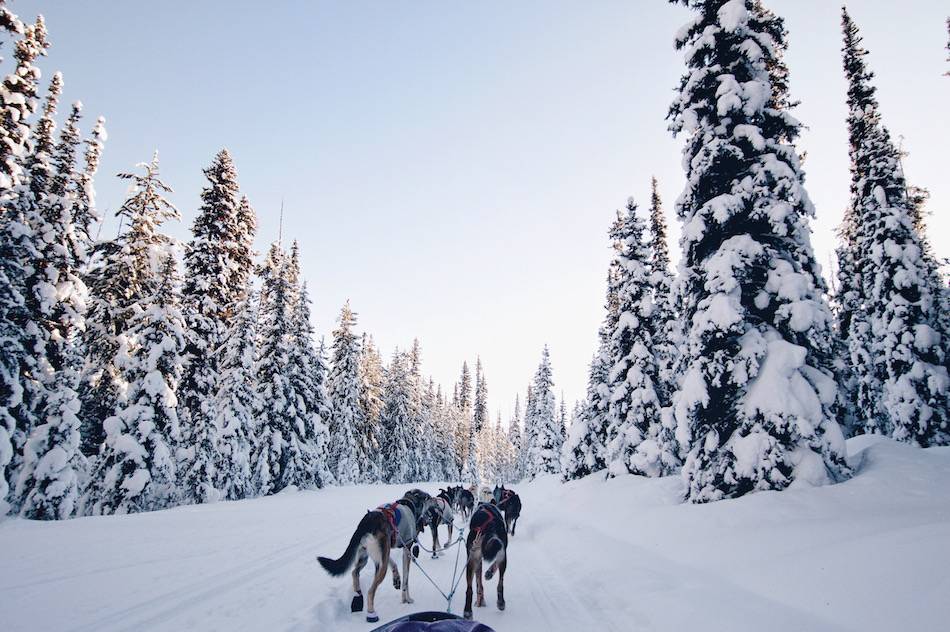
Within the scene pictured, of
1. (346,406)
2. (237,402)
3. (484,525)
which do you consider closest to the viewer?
(484,525)

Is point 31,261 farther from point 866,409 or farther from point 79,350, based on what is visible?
point 866,409

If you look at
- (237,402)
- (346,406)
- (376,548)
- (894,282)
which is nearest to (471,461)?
(346,406)

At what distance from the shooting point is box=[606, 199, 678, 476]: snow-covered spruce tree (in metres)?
21.3

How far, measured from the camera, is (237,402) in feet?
82.5

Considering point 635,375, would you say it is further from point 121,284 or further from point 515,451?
point 515,451

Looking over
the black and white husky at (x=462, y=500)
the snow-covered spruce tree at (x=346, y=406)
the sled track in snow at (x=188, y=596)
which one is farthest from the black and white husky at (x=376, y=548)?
the snow-covered spruce tree at (x=346, y=406)

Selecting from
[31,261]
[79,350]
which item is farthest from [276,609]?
[79,350]

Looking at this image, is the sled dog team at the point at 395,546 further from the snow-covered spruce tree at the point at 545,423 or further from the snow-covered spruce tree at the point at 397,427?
the snow-covered spruce tree at the point at 397,427

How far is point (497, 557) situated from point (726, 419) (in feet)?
23.8

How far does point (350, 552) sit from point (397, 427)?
164ft

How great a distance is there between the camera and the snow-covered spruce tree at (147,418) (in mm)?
16953

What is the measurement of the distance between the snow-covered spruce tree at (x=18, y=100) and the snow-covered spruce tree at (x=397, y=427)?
42.4 meters

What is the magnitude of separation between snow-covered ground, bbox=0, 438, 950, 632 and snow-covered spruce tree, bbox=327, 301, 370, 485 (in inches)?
1195

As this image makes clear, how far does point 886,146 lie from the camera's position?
842 inches
